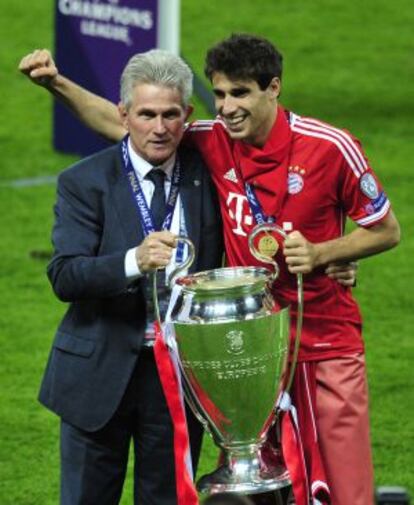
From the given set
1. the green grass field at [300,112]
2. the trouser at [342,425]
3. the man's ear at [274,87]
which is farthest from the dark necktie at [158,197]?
the green grass field at [300,112]

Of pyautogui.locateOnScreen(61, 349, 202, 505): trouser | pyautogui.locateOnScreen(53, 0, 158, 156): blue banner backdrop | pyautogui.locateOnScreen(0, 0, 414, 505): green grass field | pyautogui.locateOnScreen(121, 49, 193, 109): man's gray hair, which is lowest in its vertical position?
pyautogui.locateOnScreen(0, 0, 414, 505): green grass field

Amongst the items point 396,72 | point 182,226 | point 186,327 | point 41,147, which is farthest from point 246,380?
point 396,72

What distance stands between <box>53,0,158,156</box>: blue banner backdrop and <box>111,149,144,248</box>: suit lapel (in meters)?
5.79

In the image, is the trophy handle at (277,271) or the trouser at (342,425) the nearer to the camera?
the trophy handle at (277,271)

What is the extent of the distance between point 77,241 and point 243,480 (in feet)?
2.50

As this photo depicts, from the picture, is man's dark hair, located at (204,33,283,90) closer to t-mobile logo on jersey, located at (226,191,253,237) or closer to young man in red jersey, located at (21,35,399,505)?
young man in red jersey, located at (21,35,399,505)

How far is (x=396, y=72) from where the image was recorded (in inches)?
565

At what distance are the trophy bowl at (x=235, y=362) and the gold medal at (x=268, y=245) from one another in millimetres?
59

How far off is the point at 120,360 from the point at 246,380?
0.44 m

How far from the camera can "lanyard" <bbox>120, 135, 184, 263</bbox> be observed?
15.8 ft

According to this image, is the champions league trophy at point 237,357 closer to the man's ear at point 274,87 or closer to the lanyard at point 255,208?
the lanyard at point 255,208

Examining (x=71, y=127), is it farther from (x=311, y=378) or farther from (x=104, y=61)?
(x=311, y=378)

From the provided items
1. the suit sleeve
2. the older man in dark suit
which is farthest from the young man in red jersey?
the suit sleeve

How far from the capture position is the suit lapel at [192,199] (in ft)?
15.9
